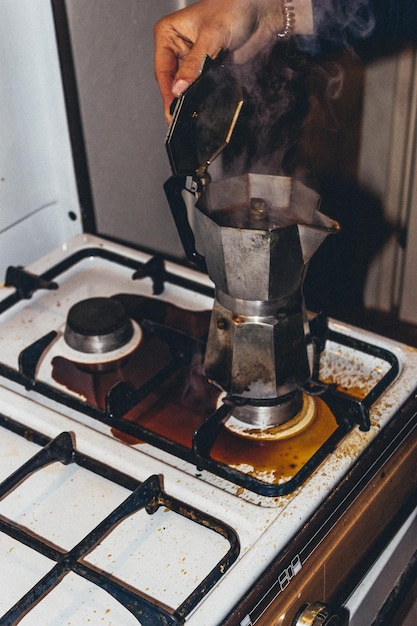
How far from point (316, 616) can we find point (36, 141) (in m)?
0.74

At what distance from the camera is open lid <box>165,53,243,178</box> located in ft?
2.63

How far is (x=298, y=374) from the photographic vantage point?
83cm

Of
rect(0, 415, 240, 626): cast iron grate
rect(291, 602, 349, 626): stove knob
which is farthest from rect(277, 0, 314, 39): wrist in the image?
rect(291, 602, 349, 626): stove knob

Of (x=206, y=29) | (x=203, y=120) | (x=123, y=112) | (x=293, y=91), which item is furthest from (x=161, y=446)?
(x=293, y=91)

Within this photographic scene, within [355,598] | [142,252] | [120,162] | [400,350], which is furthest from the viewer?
[120,162]

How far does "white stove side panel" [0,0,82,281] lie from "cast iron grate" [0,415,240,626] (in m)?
0.39

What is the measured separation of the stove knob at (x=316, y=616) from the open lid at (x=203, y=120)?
1.40 feet

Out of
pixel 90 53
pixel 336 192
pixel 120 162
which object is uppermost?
pixel 90 53

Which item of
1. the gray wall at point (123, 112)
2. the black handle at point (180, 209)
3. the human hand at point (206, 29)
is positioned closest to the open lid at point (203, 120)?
the black handle at point (180, 209)

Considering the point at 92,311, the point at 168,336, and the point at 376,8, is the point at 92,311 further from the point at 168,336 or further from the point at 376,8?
the point at 376,8

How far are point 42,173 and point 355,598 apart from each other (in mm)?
708

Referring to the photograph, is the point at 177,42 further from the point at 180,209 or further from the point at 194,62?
the point at 180,209

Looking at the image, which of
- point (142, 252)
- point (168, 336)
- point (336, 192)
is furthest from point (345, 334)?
point (336, 192)

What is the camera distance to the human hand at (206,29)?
98 cm
